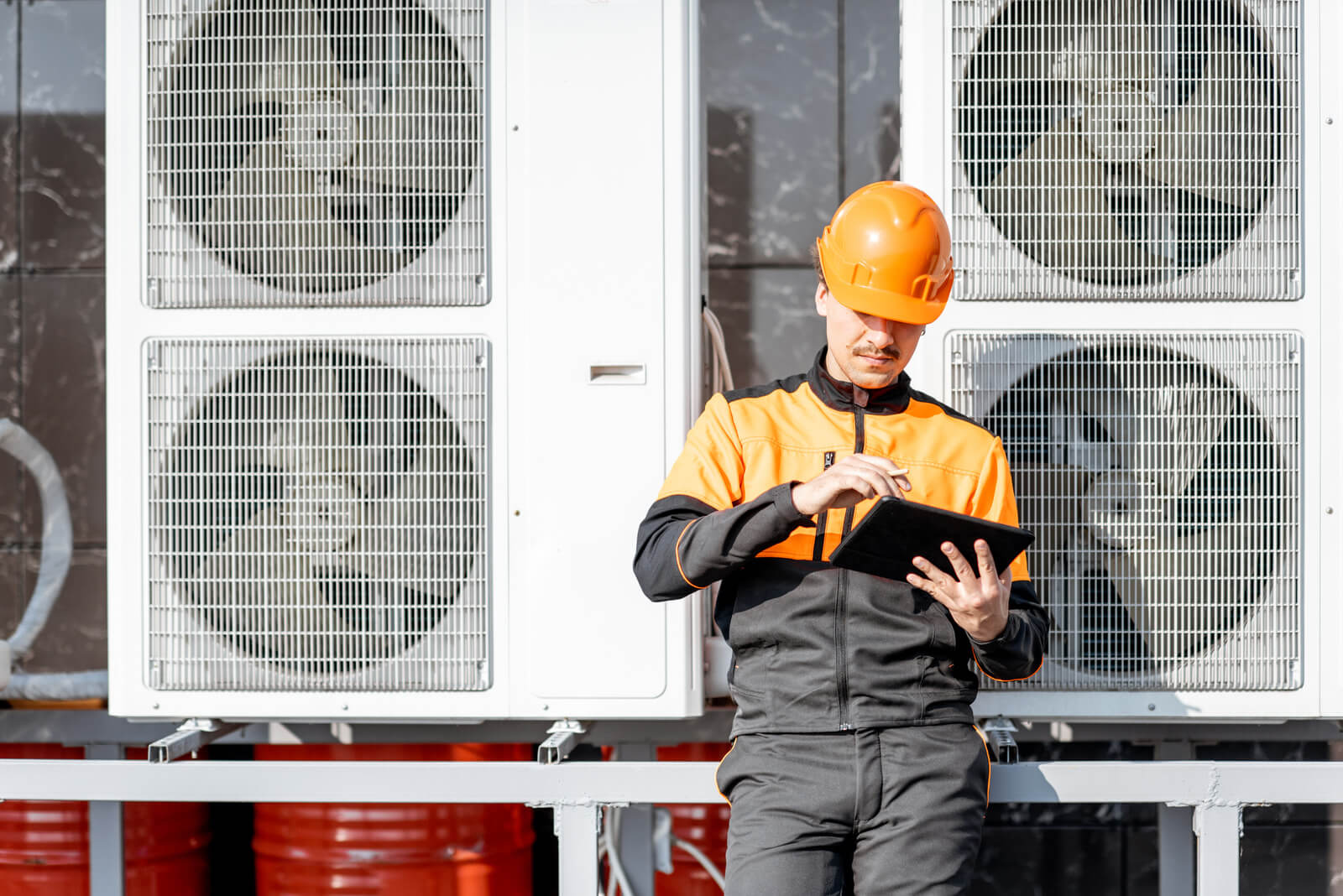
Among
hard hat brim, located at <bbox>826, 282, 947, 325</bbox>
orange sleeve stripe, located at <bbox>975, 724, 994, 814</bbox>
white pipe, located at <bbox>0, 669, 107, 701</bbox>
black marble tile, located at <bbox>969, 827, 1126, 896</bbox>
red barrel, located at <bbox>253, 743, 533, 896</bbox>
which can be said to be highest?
hard hat brim, located at <bbox>826, 282, 947, 325</bbox>

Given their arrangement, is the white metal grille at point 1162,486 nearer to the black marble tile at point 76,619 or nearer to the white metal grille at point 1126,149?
the white metal grille at point 1126,149

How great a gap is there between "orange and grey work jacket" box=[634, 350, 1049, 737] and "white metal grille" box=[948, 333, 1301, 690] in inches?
6.7

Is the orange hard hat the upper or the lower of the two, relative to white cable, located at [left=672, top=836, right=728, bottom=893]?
upper

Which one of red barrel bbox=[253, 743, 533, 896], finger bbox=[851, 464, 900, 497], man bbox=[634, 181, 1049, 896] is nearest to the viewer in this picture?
finger bbox=[851, 464, 900, 497]

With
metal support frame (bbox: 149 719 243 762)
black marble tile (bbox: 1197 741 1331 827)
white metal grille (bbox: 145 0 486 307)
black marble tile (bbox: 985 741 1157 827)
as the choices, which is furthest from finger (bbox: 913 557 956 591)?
black marble tile (bbox: 1197 741 1331 827)

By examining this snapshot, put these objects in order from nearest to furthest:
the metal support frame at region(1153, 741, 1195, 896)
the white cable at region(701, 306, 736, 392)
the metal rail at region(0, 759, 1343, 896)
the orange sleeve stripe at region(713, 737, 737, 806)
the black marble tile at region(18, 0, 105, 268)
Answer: the orange sleeve stripe at region(713, 737, 737, 806) → the metal rail at region(0, 759, 1343, 896) → the metal support frame at region(1153, 741, 1195, 896) → the white cable at region(701, 306, 736, 392) → the black marble tile at region(18, 0, 105, 268)

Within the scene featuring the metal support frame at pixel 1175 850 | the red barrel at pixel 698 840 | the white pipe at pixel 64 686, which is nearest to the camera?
the metal support frame at pixel 1175 850

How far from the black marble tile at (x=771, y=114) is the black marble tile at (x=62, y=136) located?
1.49 m

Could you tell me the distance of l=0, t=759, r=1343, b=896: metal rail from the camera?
5.03ft

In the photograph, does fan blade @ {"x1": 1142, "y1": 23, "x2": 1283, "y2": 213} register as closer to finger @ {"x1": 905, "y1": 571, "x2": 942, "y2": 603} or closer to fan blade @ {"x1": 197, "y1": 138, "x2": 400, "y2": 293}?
finger @ {"x1": 905, "y1": 571, "x2": 942, "y2": 603}

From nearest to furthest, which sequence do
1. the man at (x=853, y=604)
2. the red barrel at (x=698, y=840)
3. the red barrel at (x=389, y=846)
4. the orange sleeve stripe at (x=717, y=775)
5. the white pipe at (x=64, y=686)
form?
the man at (x=853, y=604), the orange sleeve stripe at (x=717, y=775), the red barrel at (x=389, y=846), the red barrel at (x=698, y=840), the white pipe at (x=64, y=686)

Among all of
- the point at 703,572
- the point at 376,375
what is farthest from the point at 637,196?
the point at 703,572

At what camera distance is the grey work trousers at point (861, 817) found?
1306mm

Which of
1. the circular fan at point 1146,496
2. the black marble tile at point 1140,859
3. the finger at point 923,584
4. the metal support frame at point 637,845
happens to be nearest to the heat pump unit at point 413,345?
the metal support frame at point 637,845
